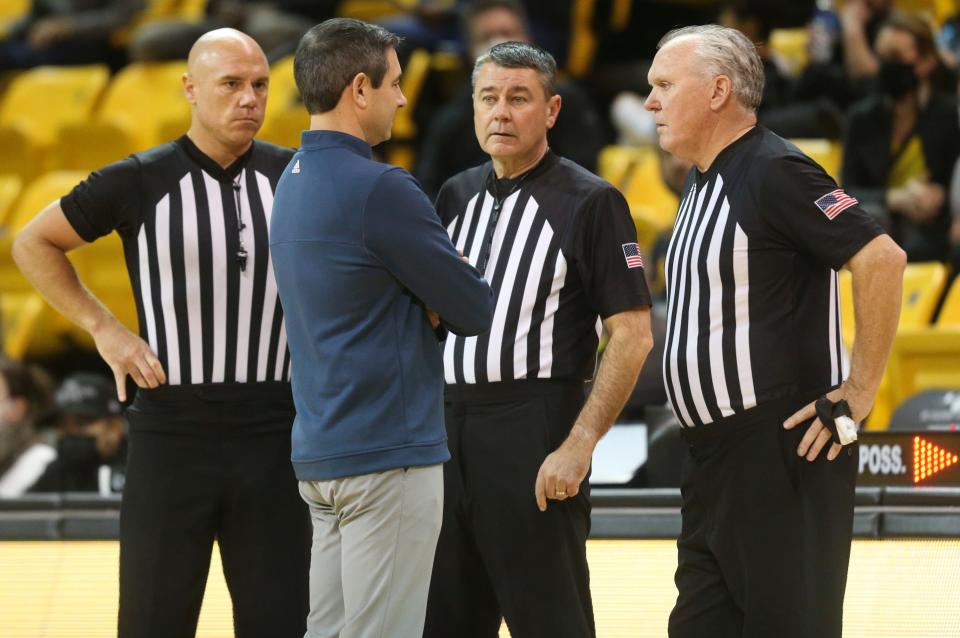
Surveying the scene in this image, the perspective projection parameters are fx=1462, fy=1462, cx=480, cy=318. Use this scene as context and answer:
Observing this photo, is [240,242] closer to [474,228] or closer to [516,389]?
[474,228]

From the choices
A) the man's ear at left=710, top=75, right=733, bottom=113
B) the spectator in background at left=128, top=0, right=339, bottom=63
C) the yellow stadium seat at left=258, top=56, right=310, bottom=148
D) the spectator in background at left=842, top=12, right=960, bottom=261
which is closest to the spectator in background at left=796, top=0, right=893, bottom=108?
the spectator in background at left=842, top=12, right=960, bottom=261

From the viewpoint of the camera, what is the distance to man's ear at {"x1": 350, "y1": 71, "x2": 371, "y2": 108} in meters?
2.85

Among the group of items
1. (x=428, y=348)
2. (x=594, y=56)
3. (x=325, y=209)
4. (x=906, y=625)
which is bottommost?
(x=906, y=625)

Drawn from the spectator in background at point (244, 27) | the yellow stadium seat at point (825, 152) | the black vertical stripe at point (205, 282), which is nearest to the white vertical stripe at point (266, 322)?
the black vertical stripe at point (205, 282)

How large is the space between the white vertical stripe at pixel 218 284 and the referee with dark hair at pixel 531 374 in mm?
522

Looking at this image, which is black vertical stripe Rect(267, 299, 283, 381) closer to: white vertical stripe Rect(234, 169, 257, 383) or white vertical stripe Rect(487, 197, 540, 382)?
white vertical stripe Rect(234, 169, 257, 383)

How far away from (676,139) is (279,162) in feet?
3.28

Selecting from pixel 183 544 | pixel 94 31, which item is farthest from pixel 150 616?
pixel 94 31

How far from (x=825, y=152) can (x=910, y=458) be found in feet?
10.5

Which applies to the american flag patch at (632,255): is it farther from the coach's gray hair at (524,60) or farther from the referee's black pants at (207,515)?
the referee's black pants at (207,515)

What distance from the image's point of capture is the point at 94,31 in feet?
32.0

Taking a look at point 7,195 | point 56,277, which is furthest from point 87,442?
point 7,195

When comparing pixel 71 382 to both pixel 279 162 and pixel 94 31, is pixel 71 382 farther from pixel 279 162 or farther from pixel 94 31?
pixel 94 31

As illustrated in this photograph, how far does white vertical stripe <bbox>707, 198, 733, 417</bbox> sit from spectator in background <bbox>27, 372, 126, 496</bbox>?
2397 mm
